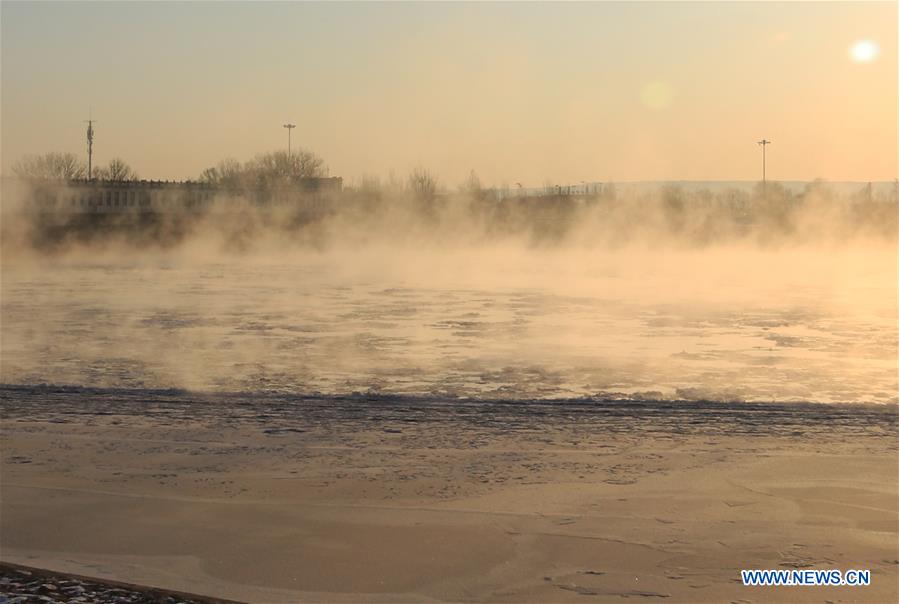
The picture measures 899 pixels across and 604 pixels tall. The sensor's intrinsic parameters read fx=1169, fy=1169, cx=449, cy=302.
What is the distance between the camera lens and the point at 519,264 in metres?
40.2

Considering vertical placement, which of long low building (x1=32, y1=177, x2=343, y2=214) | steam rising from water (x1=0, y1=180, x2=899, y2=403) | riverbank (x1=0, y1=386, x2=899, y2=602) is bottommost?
riverbank (x1=0, y1=386, x2=899, y2=602)

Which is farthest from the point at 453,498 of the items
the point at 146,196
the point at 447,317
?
the point at 146,196

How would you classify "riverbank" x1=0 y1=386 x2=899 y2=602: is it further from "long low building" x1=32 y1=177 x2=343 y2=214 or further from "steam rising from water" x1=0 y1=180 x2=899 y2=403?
"long low building" x1=32 y1=177 x2=343 y2=214

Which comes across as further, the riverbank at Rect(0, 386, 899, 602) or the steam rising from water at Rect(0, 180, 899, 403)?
the steam rising from water at Rect(0, 180, 899, 403)

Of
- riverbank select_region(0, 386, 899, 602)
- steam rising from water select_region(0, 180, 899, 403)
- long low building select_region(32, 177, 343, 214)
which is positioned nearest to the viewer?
riverbank select_region(0, 386, 899, 602)

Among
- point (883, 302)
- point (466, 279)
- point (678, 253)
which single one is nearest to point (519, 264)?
point (466, 279)

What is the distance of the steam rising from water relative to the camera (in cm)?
1288

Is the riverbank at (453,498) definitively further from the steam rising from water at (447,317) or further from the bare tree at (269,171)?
the bare tree at (269,171)

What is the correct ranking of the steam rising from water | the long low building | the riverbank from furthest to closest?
the long low building, the steam rising from water, the riverbank

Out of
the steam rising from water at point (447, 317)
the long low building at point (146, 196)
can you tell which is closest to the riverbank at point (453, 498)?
the steam rising from water at point (447, 317)

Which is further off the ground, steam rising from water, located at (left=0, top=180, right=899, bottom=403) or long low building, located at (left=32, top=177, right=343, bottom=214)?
long low building, located at (left=32, top=177, right=343, bottom=214)

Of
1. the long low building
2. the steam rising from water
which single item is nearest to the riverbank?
the steam rising from water

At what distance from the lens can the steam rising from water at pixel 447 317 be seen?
12875 mm

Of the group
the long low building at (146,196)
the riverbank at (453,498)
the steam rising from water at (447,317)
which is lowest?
the riverbank at (453,498)
